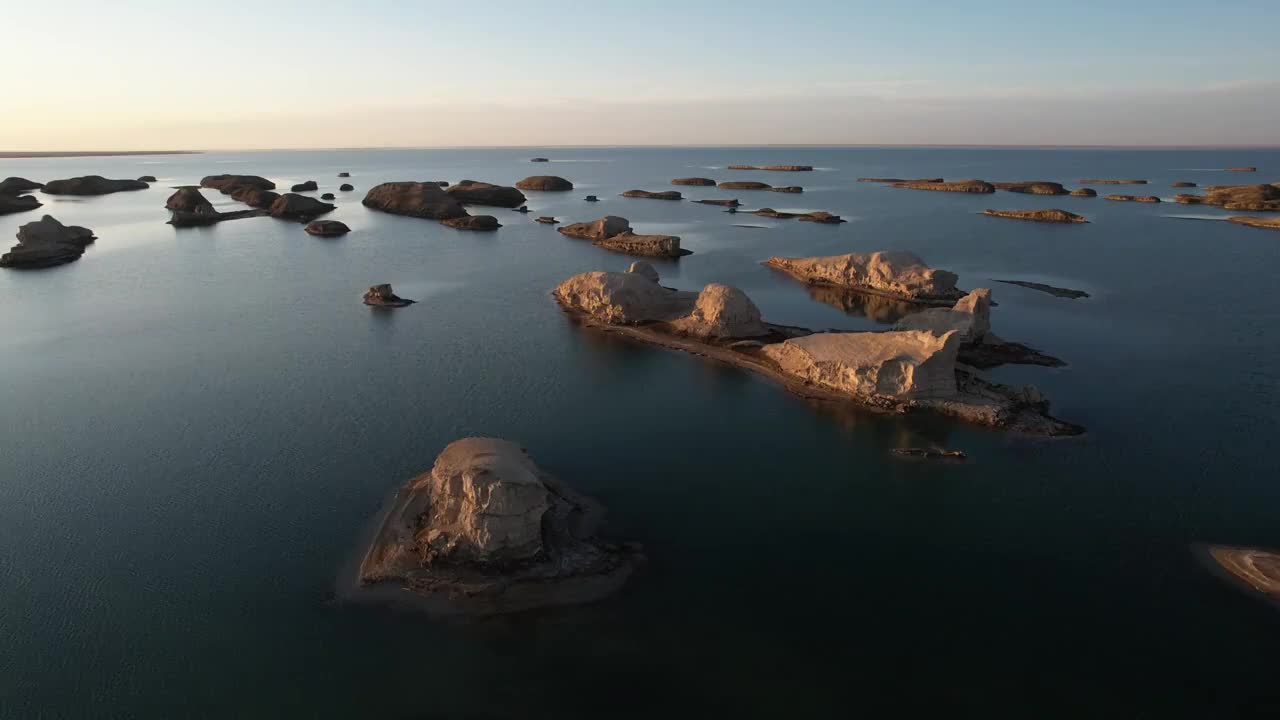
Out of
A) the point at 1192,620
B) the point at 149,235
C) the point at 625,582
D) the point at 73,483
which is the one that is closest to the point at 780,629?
the point at 625,582

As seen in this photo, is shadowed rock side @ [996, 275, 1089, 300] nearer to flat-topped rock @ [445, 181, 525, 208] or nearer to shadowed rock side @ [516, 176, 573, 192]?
flat-topped rock @ [445, 181, 525, 208]

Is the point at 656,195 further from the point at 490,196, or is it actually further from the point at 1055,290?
the point at 1055,290

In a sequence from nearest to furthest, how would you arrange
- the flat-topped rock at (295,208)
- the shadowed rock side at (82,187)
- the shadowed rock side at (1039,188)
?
the flat-topped rock at (295,208) → the shadowed rock side at (82,187) → the shadowed rock side at (1039,188)

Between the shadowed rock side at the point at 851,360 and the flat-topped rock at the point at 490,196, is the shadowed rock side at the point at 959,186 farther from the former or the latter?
the shadowed rock side at the point at 851,360

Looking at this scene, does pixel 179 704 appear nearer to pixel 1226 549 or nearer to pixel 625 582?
pixel 625 582

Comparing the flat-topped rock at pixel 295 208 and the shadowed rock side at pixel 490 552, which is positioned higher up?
the flat-topped rock at pixel 295 208

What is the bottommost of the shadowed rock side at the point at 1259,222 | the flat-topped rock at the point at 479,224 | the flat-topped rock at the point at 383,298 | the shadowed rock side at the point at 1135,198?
the flat-topped rock at the point at 383,298

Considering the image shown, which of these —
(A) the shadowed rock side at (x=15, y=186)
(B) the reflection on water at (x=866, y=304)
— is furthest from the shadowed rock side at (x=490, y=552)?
(A) the shadowed rock side at (x=15, y=186)

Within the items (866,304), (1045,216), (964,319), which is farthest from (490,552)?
(1045,216)
